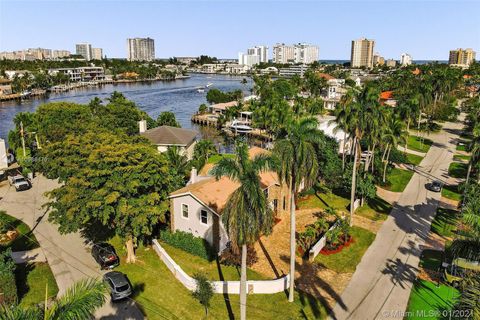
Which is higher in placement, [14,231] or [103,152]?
[103,152]

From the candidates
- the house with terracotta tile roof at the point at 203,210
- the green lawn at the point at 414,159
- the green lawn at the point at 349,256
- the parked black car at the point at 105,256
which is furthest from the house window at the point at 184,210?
the green lawn at the point at 414,159

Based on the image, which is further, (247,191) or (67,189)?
(67,189)

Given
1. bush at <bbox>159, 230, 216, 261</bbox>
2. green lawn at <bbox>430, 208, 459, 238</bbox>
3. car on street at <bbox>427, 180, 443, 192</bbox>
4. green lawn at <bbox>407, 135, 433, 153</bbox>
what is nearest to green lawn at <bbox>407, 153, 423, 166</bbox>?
green lawn at <bbox>407, 135, 433, 153</bbox>

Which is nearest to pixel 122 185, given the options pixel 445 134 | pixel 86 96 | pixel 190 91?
pixel 445 134

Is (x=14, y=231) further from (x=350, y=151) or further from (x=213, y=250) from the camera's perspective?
(x=350, y=151)

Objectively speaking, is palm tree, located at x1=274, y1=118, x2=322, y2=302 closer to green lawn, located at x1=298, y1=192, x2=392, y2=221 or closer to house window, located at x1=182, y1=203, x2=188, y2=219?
house window, located at x1=182, y1=203, x2=188, y2=219

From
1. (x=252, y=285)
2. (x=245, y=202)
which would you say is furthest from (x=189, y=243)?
(x=245, y=202)
